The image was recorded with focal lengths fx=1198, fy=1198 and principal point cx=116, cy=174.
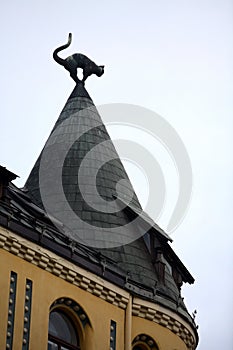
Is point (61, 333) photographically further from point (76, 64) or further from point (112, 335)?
point (76, 64)

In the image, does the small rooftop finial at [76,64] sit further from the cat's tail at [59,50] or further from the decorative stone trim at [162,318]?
the decorative stone trim at [162,318]

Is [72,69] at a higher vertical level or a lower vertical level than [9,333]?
higher

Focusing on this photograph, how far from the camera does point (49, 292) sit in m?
27.6

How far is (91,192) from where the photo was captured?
32812 mm

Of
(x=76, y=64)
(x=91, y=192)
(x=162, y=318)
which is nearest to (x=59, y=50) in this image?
(x=76, y=64)

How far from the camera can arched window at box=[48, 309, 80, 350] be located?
2788 centimetres

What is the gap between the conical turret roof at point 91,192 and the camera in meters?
31.7

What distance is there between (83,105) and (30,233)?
8.88m

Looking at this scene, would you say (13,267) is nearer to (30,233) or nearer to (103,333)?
(30,233)

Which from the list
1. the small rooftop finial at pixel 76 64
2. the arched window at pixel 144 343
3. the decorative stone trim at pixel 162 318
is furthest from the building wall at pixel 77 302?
the small rooftop finial at pixel 76 64

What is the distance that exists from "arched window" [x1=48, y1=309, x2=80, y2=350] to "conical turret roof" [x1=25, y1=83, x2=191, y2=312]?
8.43 ft

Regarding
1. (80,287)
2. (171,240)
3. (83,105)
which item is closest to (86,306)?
(80,287)

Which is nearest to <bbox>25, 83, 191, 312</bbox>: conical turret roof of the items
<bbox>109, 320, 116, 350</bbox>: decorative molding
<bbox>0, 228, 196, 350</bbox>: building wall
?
<bbox>0, 228, 196, 350</bbox>: building wall

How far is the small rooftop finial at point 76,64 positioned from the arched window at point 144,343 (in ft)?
30.6
